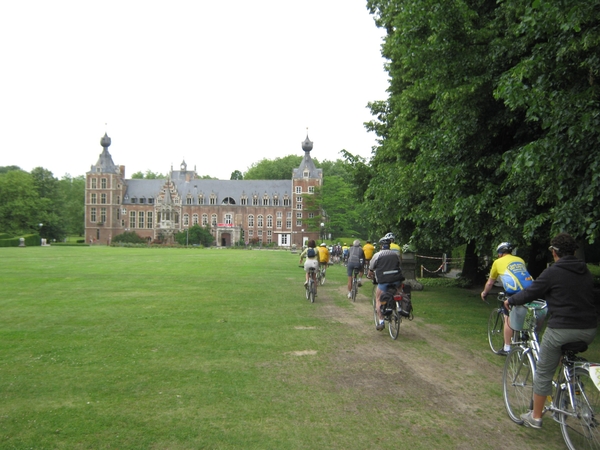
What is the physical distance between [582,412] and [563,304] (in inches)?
36.8

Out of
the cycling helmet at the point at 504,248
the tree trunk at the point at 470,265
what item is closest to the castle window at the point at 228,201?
the tree trunk at the point at 470,265

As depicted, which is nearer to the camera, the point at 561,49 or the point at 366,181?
the point at 561,49

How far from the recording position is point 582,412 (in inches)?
185

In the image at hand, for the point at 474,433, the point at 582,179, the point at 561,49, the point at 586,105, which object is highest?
→ the point at 561,49

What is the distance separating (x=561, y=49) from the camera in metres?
9.01

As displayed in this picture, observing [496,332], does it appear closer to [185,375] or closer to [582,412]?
[582,412]

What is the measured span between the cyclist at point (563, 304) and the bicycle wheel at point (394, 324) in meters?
4.80

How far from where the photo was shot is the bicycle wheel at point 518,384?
18.6ft

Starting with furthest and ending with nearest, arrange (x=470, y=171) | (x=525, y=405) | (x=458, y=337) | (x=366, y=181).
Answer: (x=366, y=181) → (x=470, y=171) → (x=458, y=337) → (x=525, y=405)

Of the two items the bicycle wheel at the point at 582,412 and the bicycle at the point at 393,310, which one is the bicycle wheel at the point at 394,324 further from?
the bicycle wheel at the point at 582,412

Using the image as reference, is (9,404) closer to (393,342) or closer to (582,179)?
(393,342)

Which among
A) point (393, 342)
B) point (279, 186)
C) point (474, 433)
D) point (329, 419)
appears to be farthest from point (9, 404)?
point (279, 186)

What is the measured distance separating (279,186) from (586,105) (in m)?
96.6

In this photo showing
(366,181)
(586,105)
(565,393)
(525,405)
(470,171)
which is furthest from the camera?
(366,181)
